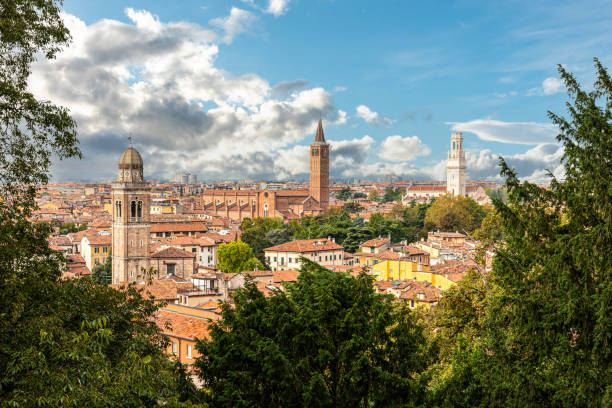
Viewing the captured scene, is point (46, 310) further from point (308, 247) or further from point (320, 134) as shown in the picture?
point (320, 134)

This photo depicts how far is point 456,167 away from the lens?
135 meters

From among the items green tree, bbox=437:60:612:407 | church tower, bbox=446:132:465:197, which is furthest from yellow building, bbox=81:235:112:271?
church tower, bbox=446:132:465:197

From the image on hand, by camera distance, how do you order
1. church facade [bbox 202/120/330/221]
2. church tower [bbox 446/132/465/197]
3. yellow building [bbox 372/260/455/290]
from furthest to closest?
church tower [bbox 446/132/465/197]
church facade [bbox 202/120/330/221]
yellow building [bbox 372/260/455/290]

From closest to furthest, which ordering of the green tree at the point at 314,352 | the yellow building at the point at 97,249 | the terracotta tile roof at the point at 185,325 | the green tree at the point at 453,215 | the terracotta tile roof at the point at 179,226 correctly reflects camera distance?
the green tree at the point at 314,352, the terracotta tile roof at the point at 185,325, the yellow building at the point at 97,249, the terracotta tile roof at the point at 179,226, the green tree at the point at 453,215

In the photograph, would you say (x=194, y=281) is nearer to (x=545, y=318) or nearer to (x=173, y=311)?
(x=173, y=311)

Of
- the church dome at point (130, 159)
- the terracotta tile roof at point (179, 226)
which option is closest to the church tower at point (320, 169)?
the terracotta tile roof at point (179, 226)

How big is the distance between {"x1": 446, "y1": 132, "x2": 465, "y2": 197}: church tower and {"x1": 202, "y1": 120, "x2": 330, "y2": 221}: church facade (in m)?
38.9

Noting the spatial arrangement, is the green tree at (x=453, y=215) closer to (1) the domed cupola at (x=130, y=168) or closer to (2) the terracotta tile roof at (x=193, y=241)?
(2) the terracotta tile roof at (x=193, y=241)

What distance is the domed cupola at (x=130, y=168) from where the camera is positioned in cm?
4100

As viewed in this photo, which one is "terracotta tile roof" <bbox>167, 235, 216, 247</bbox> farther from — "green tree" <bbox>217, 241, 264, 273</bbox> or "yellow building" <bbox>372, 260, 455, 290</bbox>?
"yellow building" <bbox>372, 260, 455, 290</bbox>

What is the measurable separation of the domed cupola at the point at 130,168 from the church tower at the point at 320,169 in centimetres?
6641

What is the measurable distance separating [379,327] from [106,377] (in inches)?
182

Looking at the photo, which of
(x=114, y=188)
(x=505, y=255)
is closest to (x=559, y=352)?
(x=505, y=255)

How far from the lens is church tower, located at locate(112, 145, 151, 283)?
40031 millimetres
